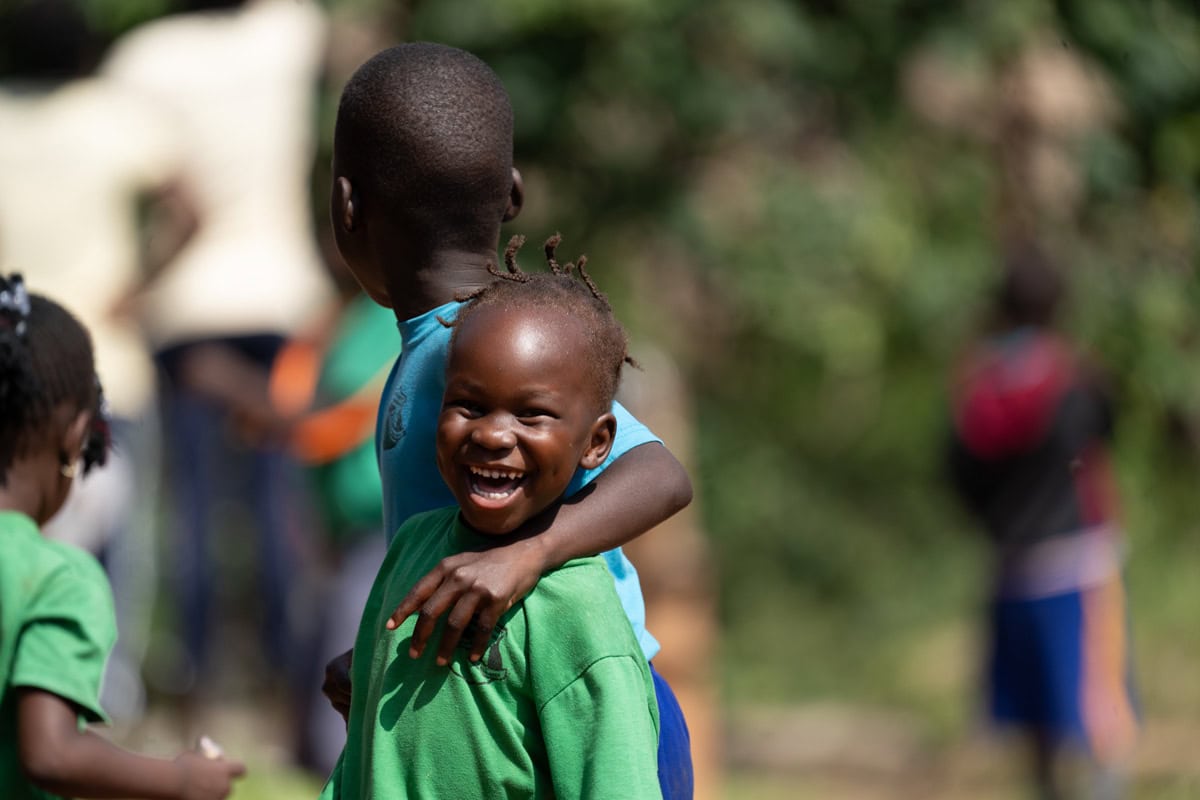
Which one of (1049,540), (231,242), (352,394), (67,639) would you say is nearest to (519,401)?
(67,639)

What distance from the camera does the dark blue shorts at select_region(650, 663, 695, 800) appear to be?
2219 mm

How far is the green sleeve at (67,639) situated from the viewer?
2500 mm

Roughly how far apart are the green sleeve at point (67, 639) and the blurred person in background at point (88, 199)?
7.94ft

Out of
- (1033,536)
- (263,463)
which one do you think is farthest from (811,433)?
(263,463)

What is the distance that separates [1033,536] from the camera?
602 centimetres

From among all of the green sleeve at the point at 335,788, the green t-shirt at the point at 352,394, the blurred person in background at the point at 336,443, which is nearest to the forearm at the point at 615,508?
the green sleeve at the point at 335,788

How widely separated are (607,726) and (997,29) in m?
4.88

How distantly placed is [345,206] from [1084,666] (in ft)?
13.7

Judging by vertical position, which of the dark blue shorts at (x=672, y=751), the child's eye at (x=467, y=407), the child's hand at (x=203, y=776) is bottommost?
the child's hand at (x=203, y=776)

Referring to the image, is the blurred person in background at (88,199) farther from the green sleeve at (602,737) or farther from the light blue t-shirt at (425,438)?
the green sleeve at (602,737)

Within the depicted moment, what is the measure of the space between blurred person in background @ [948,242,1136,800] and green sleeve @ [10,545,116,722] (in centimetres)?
399

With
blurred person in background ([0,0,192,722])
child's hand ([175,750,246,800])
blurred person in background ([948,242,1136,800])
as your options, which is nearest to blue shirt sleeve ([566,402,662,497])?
child's hand ([175,750,246,800])

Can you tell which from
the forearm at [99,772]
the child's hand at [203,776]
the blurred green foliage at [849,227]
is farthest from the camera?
the blurred green foliage at [849,227]

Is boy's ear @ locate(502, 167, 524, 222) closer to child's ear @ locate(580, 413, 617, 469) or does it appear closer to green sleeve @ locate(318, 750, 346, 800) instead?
child's ear @ locate(580, 413, 617, 469)
